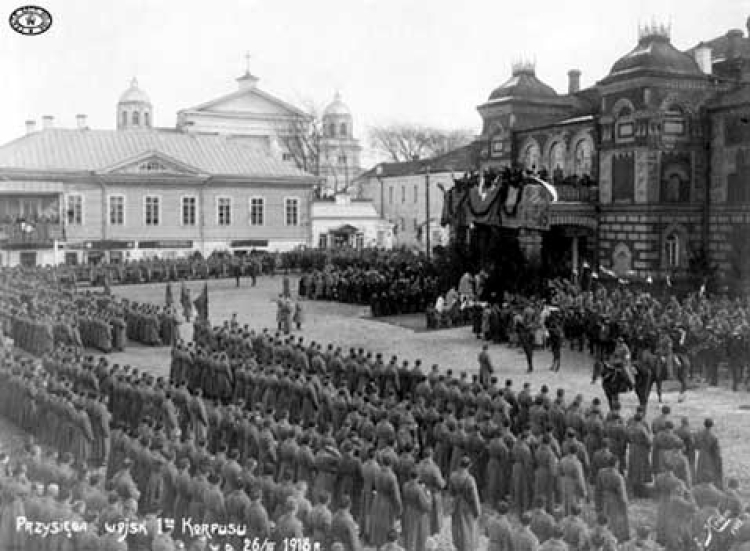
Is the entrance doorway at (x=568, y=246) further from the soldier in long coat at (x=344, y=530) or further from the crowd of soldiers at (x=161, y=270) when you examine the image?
the soldier in long coat at (x=344, y=530)

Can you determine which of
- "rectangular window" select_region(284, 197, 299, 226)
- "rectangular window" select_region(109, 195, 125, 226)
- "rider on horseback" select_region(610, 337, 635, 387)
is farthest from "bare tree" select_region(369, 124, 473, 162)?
"rider on horseback" select_region(610, 337, 635, 387)

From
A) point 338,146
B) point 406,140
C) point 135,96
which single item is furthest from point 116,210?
point 406,140

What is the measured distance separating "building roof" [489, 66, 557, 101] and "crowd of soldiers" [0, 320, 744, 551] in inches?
899

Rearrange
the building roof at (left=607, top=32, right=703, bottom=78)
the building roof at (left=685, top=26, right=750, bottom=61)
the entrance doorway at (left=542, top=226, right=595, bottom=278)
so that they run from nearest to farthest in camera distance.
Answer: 1. the building roof at (left=607, top=32, right=703, bottom=78)
2. the entrance doorway at (left=542, top=226, right=595, bottom=278)
3. the building roof at (left=685, top=26, right=750, bottom=61)

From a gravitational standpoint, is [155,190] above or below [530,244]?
above

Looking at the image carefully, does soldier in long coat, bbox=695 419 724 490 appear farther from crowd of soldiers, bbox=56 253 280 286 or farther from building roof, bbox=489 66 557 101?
crowd of soldiers, bbox=56 253 280 286

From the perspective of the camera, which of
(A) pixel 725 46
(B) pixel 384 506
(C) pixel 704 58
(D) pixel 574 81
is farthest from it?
(D) pixel 574 81

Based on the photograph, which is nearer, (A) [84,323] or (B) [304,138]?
(A) [84,323]

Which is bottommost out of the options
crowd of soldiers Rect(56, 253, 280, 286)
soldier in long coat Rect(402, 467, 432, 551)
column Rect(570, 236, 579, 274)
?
soldier in long coat Rect(402, 467, 432, 551)

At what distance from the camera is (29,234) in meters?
39.2

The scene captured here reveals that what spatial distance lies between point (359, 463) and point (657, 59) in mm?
21554

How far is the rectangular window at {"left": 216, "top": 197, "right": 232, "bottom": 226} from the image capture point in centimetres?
4538

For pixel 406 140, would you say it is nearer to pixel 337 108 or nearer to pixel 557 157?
pixel 337 108

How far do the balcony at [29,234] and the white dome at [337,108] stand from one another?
26476 millimetres
